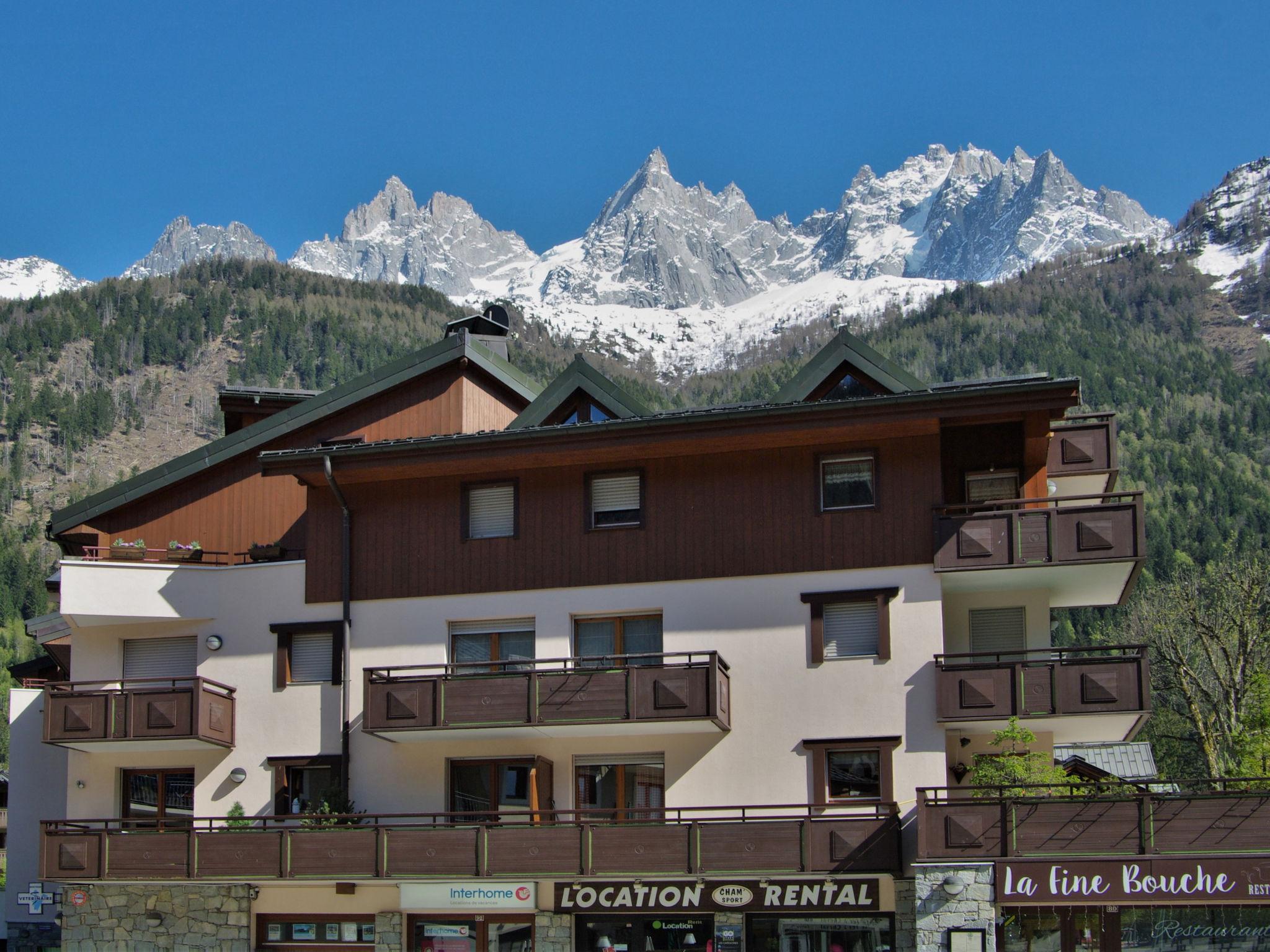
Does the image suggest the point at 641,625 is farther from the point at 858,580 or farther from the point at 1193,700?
the point at 1193,700

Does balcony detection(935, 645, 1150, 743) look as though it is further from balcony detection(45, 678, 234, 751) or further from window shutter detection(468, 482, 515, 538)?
balcony detection(45, 678, 234, 751)

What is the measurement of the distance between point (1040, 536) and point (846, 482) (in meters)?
3.32

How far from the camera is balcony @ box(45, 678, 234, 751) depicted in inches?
1154

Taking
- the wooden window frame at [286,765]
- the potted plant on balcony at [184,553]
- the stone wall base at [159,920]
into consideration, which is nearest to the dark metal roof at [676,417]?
the potted plant on balcony at [184,553]

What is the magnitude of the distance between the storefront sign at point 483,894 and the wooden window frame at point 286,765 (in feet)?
11.0

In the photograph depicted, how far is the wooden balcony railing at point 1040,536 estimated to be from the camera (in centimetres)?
2677

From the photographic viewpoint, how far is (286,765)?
29984 mm

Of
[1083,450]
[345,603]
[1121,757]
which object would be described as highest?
[1083,450]

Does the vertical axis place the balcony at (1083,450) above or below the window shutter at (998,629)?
above

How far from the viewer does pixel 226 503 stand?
3303 centimetres

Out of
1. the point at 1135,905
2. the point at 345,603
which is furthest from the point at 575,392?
the point at 1135,905

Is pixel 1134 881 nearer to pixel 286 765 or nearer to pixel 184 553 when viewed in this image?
pixel 286 765

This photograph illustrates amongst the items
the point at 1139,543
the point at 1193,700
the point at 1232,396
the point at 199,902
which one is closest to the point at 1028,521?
the point at 1139,543

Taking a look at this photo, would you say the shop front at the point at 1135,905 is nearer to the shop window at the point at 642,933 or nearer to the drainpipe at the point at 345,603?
the shop window at the point at 642,933
